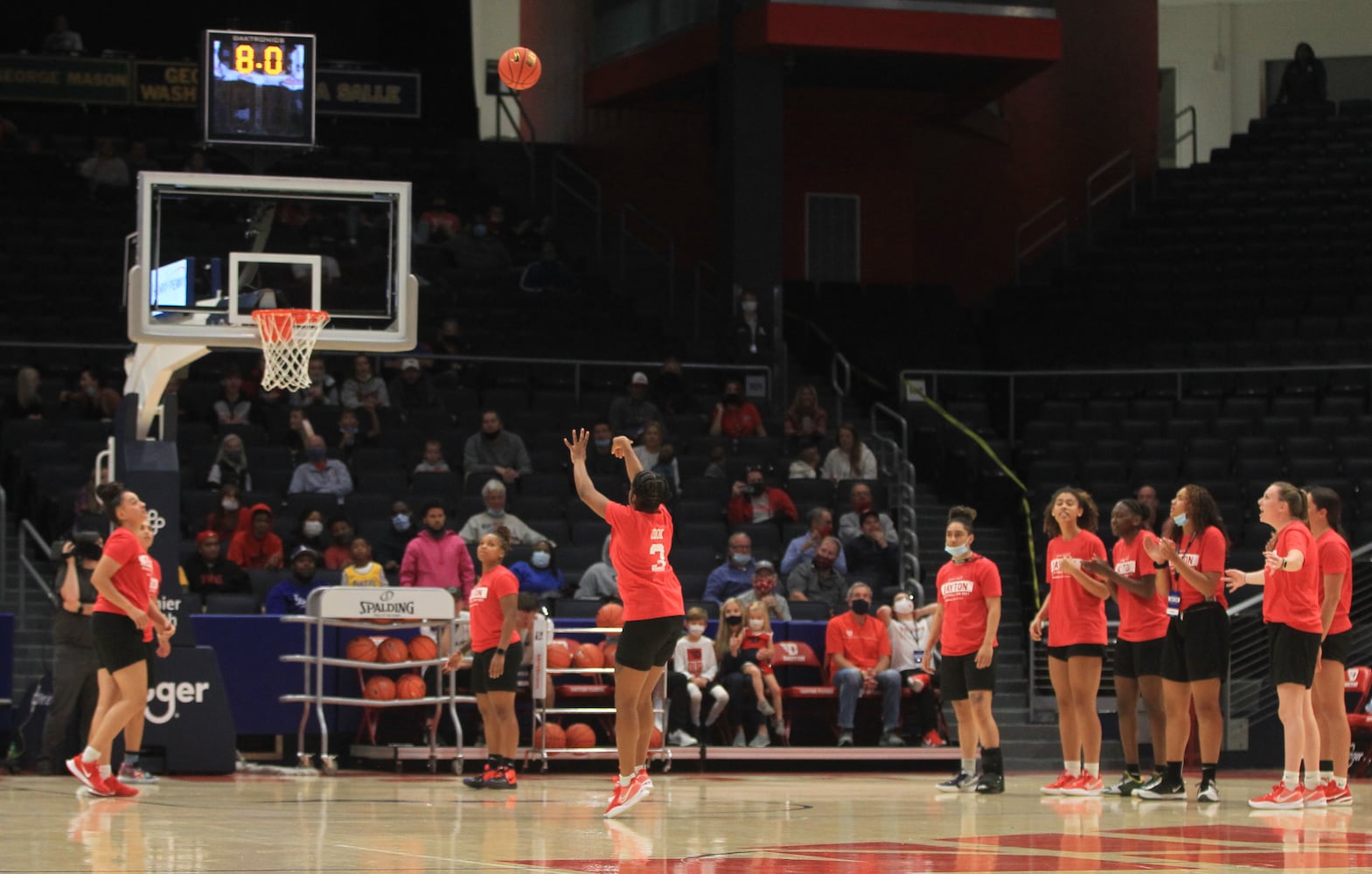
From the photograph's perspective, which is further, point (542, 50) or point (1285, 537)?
point (542, 50)

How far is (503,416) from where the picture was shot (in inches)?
799

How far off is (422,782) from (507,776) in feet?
3.22

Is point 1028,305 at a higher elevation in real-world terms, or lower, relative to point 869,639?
higher

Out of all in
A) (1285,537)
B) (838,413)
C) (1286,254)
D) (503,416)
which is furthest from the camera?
(1286,254)

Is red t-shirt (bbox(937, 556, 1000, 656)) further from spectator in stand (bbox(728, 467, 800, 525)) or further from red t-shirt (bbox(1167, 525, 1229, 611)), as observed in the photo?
spectator in stand (bbox(728, 467, 800, 525))

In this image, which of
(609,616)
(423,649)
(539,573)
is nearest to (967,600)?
(609,616)

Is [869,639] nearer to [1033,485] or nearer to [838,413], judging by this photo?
[1033,485]

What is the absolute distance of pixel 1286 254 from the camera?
2498 centimetres

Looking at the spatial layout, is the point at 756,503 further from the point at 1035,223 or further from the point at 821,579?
the point at 1035,223

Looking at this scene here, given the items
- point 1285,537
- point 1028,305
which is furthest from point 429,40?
point 1285,537

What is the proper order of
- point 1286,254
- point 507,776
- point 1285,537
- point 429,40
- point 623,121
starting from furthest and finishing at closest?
1. point 429,40
2. point 623,121
3. point 1286,254
4. point 507,776
5. point 1285,537

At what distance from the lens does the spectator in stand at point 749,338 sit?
874 inches

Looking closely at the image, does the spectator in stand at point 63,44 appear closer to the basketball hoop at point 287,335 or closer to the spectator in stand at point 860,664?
the basketball hoop at point 287,335

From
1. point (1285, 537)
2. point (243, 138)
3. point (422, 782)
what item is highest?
point (243, 138)
